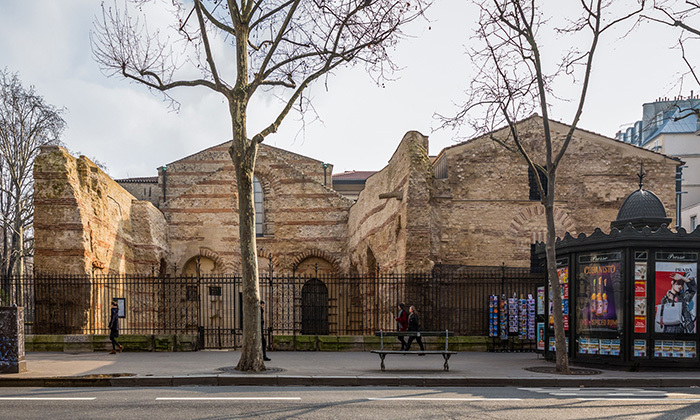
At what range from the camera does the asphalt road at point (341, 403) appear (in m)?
8.10

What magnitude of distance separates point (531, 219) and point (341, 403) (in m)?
15.1

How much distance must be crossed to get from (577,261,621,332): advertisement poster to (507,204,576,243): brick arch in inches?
327

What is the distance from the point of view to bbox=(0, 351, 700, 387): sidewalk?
11438 mm

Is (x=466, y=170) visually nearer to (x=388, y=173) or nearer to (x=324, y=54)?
(x=388, y=173)

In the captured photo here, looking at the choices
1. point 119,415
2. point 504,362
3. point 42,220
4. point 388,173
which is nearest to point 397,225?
point 388,173

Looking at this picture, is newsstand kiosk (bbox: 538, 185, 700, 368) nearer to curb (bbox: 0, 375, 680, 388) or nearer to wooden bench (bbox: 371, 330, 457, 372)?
curb (bbox: 0, 375, 680, 388)

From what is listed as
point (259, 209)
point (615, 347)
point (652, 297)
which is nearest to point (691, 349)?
point (652, 297)

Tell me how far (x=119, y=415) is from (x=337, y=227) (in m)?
22.1

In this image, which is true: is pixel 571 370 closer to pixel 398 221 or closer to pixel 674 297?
pixel 674 297

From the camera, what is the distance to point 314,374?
12109 mm

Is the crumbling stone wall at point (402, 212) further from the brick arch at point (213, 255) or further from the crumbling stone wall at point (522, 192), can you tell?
the brick arch at point (213, 255)

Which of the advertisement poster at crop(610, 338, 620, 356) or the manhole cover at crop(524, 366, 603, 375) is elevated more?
the advertisement poster at crop(610, 338, 620, 356)

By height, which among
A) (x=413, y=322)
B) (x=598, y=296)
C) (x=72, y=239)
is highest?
(x=72, y=239)

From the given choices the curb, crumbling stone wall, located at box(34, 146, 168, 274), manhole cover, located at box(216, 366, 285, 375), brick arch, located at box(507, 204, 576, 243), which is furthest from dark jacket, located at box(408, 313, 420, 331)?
crumbling stone wall, located at box(34, 146, 168, 274)
